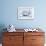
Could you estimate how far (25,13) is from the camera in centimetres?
394

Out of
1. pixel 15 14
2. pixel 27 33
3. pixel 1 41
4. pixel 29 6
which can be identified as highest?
pixel 29 6

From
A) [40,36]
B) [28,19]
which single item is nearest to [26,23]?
[28,19]

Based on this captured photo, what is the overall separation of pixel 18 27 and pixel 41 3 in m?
1.09

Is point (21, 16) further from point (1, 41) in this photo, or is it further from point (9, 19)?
point (1, 41)

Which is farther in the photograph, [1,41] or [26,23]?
[26,23]

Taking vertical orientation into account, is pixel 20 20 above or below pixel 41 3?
below

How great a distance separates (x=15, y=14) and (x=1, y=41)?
97cm

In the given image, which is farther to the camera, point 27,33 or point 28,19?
point 28,19

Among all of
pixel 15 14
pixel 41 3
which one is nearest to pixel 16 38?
pixel 15 14

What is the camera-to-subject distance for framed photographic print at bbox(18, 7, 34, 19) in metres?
3.92

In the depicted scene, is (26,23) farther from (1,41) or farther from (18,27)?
(1,41)

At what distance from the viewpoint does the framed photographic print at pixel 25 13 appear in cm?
392

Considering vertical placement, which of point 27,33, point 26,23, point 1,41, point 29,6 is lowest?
point 1,41

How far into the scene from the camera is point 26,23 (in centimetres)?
400
